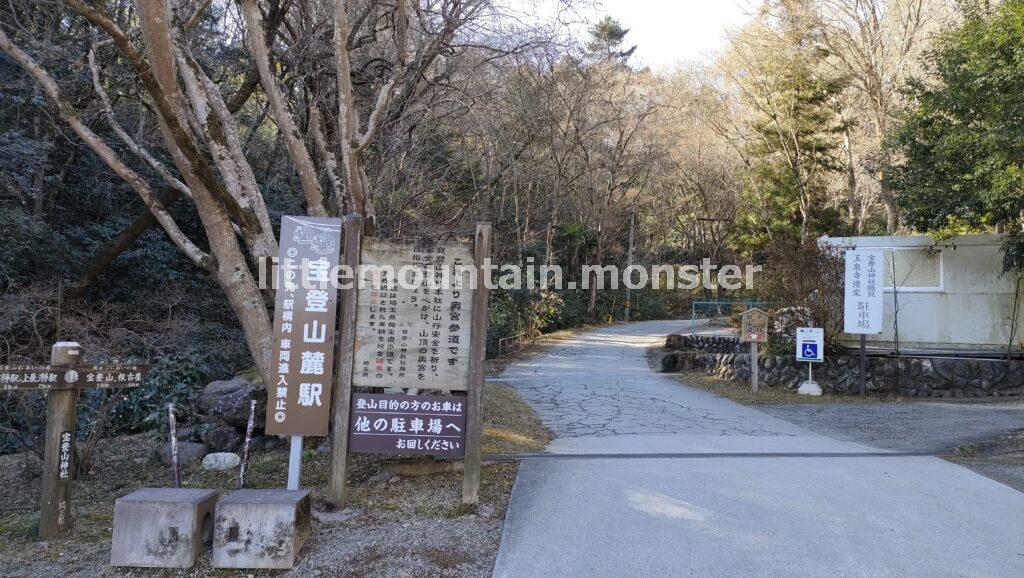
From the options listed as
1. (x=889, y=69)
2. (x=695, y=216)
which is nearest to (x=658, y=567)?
(x=889, y=69)

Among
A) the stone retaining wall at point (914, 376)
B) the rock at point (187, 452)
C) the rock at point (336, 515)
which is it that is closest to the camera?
the rock at point (336, 515)

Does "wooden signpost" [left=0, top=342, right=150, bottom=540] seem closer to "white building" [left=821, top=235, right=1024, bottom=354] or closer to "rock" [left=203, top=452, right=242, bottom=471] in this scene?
"rock" [left=203, top=452, right=242, bottom=471]

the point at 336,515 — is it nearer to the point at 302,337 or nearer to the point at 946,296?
the point at 302,337

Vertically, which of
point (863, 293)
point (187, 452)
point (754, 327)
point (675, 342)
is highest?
point (863, 293)

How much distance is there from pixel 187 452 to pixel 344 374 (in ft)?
11.6

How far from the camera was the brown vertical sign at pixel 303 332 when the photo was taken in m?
5.36

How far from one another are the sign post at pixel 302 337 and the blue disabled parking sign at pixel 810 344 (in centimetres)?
1013

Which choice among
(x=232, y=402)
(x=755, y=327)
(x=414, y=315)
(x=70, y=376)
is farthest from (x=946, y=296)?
(x=70, y=376)

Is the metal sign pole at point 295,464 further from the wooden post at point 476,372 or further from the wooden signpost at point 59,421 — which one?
the wooden signpost at point 59,421

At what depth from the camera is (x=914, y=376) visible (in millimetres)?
12789

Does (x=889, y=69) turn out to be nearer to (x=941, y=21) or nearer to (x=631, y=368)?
(x=941, y=21)

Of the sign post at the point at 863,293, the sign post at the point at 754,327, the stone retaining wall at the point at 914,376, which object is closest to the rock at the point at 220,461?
the sign post at the point at 754,327

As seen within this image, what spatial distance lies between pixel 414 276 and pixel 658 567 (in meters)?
2.98

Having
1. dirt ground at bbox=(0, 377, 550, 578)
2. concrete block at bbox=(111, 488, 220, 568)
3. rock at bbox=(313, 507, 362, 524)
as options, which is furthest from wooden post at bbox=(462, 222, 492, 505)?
concrete block at bbox=(111, 488, 220, 568)
